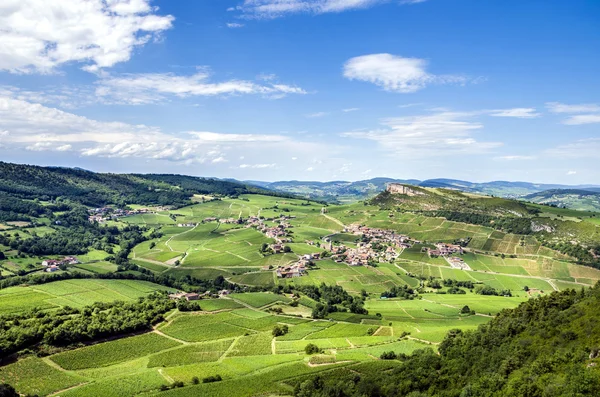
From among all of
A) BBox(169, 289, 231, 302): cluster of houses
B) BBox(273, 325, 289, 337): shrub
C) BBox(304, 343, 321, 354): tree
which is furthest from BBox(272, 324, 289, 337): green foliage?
BBox(169, 289, 231, 302): cluster of houses

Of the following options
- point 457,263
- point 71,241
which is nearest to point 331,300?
point 457,263

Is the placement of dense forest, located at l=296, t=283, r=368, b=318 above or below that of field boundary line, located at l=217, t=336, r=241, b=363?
below

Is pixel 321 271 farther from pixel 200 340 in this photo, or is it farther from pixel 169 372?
pixel 169 372

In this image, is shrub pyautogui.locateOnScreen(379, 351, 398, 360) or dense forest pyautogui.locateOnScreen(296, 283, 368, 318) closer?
shrub pyautogui.locateOnScreen(379, 351, 398, 360)

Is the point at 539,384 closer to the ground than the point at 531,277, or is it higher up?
higher up

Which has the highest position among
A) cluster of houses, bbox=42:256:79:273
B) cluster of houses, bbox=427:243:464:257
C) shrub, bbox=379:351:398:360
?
cluster of houses, bbox=427:243:464:257

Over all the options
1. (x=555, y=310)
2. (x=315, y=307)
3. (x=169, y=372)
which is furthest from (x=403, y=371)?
(x=315, y=307)

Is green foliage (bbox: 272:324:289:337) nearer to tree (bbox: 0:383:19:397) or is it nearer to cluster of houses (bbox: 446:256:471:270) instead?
tree (bbox: 0:383:19:397)

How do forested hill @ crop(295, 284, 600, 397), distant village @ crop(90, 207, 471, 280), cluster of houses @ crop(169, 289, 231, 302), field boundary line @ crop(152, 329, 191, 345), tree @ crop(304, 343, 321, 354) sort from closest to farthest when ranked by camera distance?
1. forested hill @ crop(295, 284, 600, 397)
2. tree @ crop(304, 343, 321, 354)
3. field boundary line @ crop(152, 329, 191, 345)
4. cluster of houses @ crop(169, 289, 231, 302)
5. distant village @ crop(90, 207, 471, 280)
